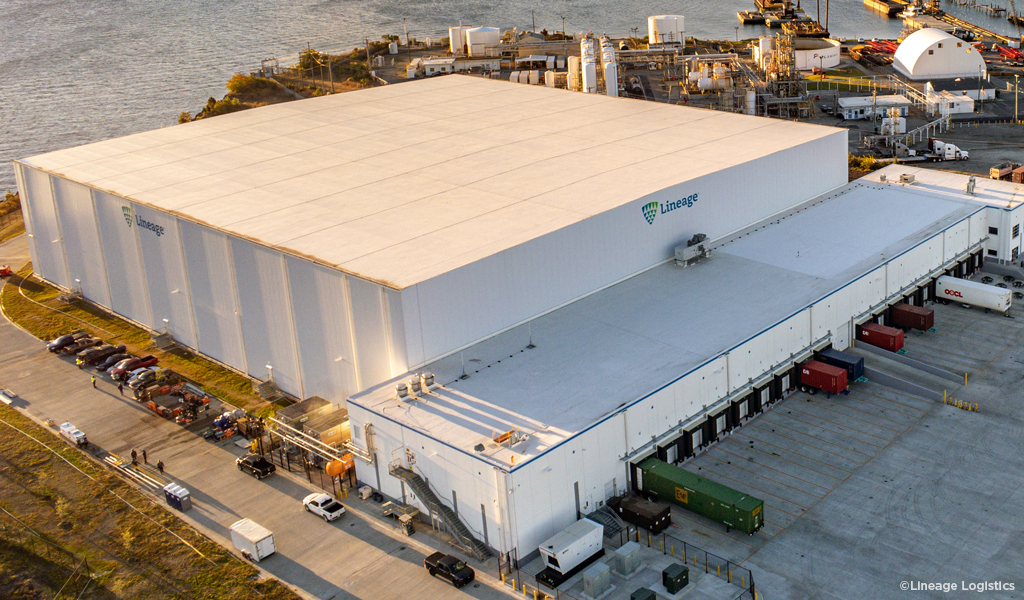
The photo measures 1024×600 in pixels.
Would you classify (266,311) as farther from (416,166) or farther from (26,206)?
(26,206)

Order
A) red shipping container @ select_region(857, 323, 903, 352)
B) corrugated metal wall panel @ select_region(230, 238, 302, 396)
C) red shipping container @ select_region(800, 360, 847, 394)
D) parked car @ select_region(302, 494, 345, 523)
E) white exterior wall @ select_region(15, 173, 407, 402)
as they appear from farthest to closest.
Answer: red shipping container @ select_region(857, 323, 903, 352) < corrugated metal wall panel @ select_region(230, 238, 302, 396) < red shipping container @ select_region(800, 360, 847, 394) < white exterior wall @ select_region(15, 173, 407, 402) < parked car @ select_region(302, 494, 345, 523)

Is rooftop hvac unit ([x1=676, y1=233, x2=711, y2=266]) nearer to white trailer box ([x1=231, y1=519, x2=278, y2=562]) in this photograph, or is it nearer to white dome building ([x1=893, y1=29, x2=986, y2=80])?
white trailer box ([x1=231, y1=519, x2=278, y2=562])

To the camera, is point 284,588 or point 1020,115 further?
point 1020,115

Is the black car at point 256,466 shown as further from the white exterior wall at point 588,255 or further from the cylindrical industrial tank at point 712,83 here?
the cylindrical industrial tank at point 712,83


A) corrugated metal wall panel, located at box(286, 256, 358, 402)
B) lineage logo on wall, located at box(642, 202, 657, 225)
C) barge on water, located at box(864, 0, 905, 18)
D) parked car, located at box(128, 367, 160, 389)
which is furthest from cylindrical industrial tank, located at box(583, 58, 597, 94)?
barge on water, located at box(864, 0, 905, 18)

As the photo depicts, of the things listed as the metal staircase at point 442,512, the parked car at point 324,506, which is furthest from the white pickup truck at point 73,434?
the metal staircase at point 442,512

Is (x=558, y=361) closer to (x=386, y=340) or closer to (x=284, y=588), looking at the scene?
(x=386, y=340)

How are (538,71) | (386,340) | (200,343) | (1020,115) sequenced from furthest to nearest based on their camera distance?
(538,71), (1020,115), (200,343), (386,340)

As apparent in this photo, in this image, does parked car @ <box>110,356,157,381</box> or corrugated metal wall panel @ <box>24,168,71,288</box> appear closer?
parked car @ <box>110,356,157,381</box>

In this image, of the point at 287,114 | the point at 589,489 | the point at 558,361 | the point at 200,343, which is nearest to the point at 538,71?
the point at 287,114
